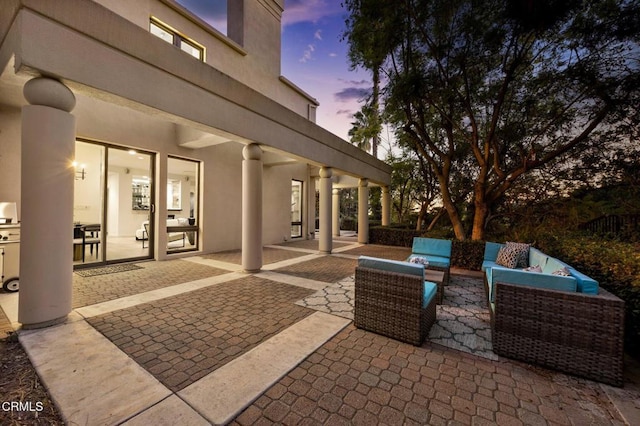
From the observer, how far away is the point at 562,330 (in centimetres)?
231

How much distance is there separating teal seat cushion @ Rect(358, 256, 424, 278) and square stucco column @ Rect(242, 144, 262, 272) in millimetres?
3346

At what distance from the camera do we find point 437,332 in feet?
10.2

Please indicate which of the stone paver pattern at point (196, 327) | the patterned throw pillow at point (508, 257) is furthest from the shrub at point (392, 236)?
the stone paver pattern at point (196, 327)

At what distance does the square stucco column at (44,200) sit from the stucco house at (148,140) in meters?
0.01

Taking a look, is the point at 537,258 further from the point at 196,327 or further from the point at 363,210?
the point at 363,210

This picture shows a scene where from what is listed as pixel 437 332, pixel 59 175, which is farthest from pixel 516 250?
pixel 59 175

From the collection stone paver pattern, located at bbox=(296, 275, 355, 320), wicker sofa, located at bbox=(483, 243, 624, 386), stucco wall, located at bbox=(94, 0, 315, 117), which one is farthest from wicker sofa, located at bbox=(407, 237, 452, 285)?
stucco wall, located at bbox=(94, 0, 315, 117)

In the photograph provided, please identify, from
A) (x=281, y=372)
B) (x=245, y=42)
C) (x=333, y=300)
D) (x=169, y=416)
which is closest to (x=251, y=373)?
(x=281, y=372)

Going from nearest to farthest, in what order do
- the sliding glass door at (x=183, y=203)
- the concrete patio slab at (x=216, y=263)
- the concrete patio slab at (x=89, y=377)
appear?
the concrete patio slab at (x=89, y=377)
the concrete patio slab at (x=216, y=263)
the sliding glass door at (x=183, y=203)

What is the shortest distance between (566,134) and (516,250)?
5.47 metres

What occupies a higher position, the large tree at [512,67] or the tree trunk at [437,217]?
the large tree at [512,67]

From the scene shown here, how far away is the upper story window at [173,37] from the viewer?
23.3 feet

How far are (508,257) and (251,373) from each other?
17.1 ft

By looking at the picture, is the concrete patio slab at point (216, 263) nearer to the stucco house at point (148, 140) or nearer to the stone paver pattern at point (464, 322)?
the stucco house at point (148, 140)
